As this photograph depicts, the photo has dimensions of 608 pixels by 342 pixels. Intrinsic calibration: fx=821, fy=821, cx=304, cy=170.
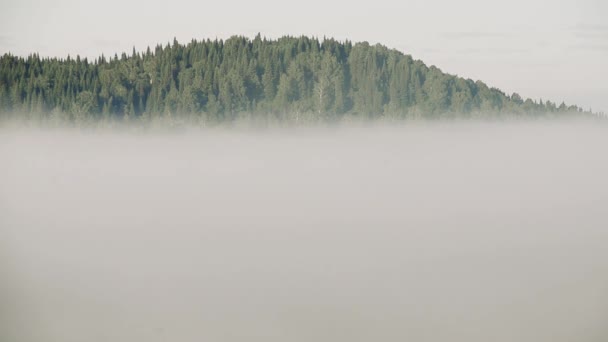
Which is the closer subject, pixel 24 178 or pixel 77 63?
pixel 77 63

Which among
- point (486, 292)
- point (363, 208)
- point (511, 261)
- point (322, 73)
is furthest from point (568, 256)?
point (322, 73)

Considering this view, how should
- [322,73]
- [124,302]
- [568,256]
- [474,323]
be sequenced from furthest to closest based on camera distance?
[322,73] < [568,256] < [124,302] < [474,323]

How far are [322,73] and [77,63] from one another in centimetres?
4726

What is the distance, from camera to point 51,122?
15262 centimetres

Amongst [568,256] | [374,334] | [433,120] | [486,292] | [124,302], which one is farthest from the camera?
[433,120]

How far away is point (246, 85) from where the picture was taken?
6294 inches

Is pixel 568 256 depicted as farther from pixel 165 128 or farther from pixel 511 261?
pixel 165 128

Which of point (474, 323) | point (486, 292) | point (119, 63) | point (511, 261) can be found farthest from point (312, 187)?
point (474, 323)

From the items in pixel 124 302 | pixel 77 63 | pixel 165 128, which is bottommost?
pixel 124 302

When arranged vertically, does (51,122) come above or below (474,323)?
above

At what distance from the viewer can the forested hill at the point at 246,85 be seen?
14838 centimetres

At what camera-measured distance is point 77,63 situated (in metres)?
151

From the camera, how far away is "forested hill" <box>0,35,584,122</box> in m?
148

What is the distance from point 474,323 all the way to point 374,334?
9419 mm
